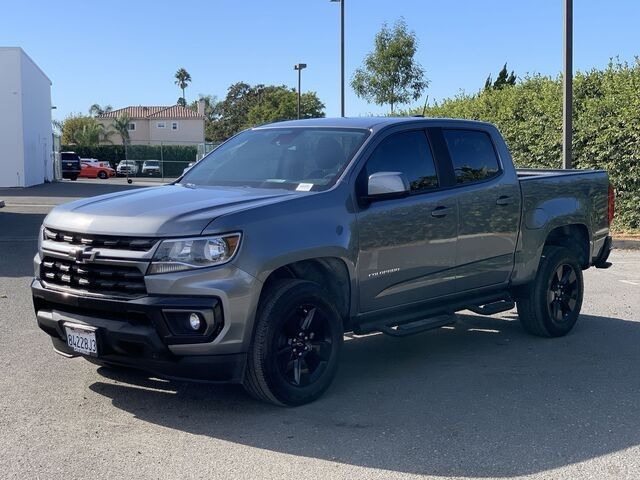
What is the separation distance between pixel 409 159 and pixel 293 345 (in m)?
1.93

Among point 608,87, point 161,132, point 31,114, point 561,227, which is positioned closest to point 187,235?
point 561,227

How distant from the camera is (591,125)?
15.5 metres

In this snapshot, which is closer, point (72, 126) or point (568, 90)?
point (568, 90)

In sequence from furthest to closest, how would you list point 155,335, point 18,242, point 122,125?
point 122,125 → point 18,242 → point 155,335

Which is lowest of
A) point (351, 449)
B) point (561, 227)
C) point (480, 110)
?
point (351, 449)

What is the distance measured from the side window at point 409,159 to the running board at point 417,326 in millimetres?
1055

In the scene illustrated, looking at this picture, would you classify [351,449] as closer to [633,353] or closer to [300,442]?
[300,442]

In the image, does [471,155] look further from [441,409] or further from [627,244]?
[627,244]

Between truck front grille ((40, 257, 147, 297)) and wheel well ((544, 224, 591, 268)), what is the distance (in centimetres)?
460

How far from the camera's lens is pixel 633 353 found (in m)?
7.00

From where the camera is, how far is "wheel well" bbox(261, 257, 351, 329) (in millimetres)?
5453

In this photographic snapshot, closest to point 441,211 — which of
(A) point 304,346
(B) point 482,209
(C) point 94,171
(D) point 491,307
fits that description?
(B) point 482,209

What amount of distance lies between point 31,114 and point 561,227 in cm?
3697

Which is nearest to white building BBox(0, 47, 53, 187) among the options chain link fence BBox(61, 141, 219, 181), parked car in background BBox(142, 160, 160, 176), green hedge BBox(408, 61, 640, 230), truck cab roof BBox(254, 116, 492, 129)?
chain link fence BBox(61, 141, 219, 181)
